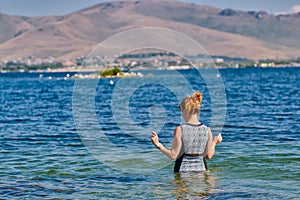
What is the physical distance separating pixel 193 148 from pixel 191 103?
58.7 inches

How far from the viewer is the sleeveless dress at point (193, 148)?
16067 millimetres

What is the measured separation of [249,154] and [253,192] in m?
7.03

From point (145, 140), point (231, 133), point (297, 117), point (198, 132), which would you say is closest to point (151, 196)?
point (198, 132)

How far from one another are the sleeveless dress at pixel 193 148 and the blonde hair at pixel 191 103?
51cm

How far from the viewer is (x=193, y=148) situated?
16375mm

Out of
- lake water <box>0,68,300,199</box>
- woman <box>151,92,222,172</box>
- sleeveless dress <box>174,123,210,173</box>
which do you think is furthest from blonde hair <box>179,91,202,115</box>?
lake water <box>0,68,300,199</box>

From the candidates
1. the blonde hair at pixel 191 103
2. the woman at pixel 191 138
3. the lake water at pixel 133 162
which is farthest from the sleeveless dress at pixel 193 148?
the blonde hair at pixel 191 103

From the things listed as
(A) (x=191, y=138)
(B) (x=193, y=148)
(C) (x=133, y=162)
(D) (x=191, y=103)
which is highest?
(D) (x=191, y=103)

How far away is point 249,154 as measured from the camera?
23.6 m

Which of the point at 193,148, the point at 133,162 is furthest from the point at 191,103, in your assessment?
the point at 133,162

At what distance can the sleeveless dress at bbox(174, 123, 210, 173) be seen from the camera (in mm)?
16067

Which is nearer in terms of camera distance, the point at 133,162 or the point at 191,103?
the point at 191,103

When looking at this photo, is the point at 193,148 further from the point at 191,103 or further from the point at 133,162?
the point at 133,162

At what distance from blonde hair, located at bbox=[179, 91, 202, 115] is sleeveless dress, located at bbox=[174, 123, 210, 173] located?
19.9 inches
